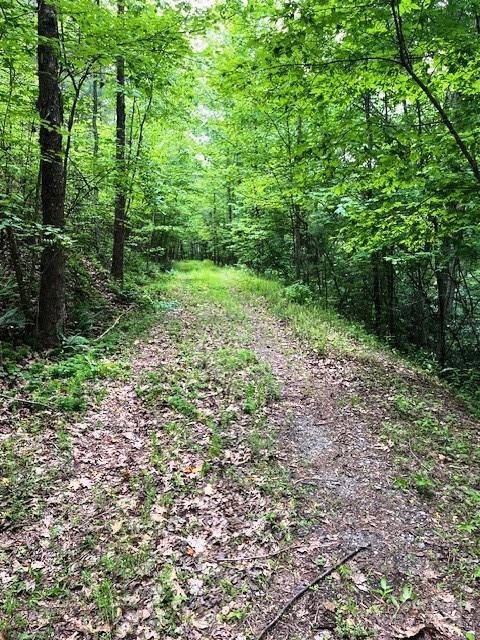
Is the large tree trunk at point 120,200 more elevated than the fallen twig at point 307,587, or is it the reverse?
the large tree trunk at point 120,200

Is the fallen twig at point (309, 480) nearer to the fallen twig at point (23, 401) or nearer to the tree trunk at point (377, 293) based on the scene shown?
the fallen twig at point (23, 401)

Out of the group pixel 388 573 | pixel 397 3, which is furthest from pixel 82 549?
pixel 397 3

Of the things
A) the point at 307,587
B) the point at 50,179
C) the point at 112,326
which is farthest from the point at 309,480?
the point at 50,179

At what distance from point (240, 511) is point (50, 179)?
282 inches

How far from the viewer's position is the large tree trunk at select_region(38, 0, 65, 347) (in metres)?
7.45

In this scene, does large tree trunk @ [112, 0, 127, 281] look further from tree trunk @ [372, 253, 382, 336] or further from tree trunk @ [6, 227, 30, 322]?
→ tree trunk @ [372, 253, 382, 336]

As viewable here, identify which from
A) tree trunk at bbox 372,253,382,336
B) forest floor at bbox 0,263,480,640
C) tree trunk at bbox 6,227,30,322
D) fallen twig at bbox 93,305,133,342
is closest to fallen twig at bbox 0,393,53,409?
forest floor at bbox 0,263,480,640

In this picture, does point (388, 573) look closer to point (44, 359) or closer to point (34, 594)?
point (34, 594)

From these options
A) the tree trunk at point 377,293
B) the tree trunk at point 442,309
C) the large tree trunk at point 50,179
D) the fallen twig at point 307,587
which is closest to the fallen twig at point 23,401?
the large tree trunk at point 50,179

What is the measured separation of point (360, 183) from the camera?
7.53m

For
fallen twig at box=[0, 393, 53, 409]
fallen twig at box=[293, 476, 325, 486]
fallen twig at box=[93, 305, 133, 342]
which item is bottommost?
fallen twig at box=[293, 476, 325, 486]

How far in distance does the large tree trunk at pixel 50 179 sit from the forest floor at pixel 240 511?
220 cm

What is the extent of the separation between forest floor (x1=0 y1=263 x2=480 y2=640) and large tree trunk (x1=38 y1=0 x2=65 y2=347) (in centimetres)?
220

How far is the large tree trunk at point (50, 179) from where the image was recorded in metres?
7.45
